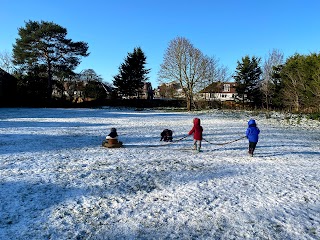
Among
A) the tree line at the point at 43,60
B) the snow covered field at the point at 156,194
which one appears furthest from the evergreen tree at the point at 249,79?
the snow covered field at the point at 156,194

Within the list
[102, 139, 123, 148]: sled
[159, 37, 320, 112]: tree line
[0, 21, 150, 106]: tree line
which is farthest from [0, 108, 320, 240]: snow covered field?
[0, 21, 150, 106]: tree line

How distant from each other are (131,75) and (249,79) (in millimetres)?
24211

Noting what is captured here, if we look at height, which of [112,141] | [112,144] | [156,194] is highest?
[112,141]

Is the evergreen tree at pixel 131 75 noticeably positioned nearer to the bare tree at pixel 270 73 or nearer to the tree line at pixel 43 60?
the tree line at pixel 43 60

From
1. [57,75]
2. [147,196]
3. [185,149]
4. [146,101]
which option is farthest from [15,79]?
[147,196]

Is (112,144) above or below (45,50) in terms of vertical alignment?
below

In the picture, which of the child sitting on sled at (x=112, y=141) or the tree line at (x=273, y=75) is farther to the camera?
the tree line at (x=273, y=75)

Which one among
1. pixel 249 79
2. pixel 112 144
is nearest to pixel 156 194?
pixel 112 144

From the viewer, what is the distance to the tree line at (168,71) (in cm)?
3907

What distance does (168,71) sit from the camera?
4125cm

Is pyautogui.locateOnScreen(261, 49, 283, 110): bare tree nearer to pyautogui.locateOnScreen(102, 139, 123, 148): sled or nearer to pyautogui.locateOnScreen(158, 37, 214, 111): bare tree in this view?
pyautogui.locateOnScreen(158, 37, 214, 111): bare tree

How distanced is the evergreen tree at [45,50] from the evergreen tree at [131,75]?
8.96 meters

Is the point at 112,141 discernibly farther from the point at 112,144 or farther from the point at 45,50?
the point at 45,50

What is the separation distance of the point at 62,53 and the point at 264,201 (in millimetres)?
45597
